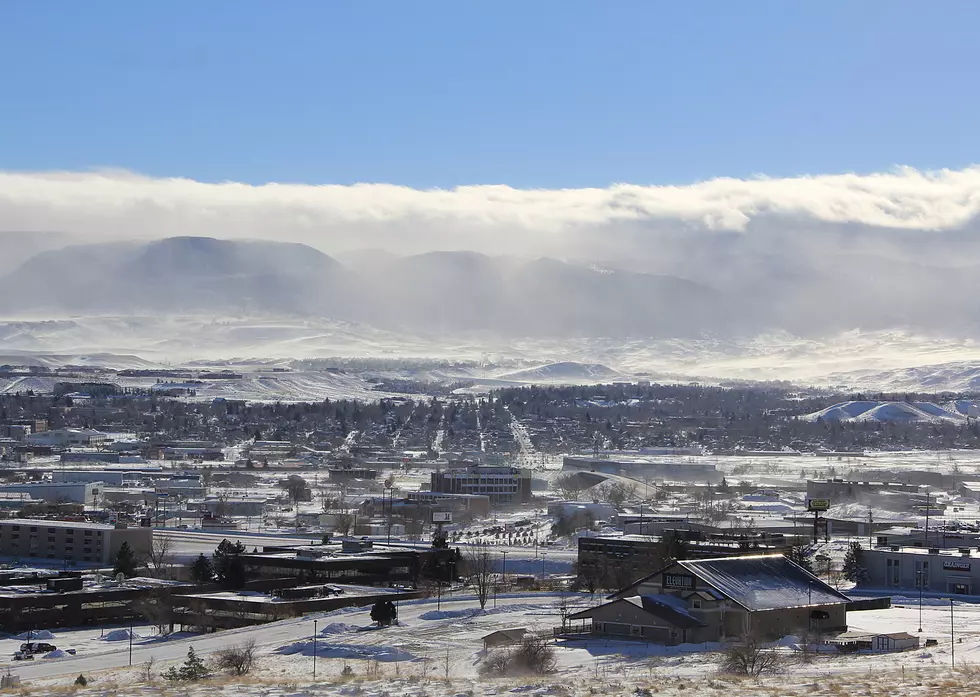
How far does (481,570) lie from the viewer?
45.0m

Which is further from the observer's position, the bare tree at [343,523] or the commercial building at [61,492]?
the commercial building at [61,492]

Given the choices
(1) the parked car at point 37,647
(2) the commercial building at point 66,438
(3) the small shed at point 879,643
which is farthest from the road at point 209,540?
(2) the commercial building at point 66,438

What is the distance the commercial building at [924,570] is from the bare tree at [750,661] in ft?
57.4

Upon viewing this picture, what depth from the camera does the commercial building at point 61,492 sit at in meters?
78.6

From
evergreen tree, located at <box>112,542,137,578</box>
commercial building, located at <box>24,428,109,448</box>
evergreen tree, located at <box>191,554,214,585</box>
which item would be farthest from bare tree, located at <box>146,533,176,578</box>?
commercial building, located at <box>24,428,109,448</box>

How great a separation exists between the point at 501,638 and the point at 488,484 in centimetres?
5678

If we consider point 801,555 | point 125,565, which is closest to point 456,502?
point 801,555

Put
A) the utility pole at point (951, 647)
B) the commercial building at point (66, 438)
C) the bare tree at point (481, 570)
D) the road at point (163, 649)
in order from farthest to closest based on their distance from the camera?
the commercial building at point (66, 438) → the bare tree at point (481, 570) → the road at point (163, 649) → the utility pole at point (951, 647)

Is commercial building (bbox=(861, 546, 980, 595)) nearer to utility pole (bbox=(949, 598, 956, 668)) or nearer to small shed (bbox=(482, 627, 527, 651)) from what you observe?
utility pole (bbox=(949, 598, 956, 668))

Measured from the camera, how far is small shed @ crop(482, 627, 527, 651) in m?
31.6

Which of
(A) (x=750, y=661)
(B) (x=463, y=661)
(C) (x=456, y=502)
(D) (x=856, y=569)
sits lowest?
(C) (x=456, y=502)

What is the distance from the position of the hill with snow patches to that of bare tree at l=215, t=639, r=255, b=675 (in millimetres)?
147621

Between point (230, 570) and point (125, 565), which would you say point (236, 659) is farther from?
point (125, 565)

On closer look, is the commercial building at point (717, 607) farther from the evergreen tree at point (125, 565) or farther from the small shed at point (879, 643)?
the evergreen tree at point (125, 565)
